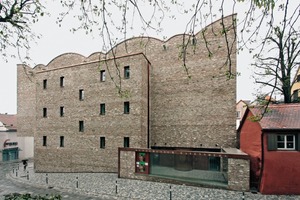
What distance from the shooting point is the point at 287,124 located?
11211mm

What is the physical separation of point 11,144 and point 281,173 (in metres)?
39.5

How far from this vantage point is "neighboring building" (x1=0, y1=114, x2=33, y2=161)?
31.9 metres

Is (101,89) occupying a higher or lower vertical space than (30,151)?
higher

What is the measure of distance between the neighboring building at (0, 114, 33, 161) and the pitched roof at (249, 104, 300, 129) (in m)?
38.3

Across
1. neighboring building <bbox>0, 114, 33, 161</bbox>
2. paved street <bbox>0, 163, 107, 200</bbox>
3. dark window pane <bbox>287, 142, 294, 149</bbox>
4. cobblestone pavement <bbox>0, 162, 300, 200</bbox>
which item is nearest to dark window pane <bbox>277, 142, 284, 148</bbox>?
dark window pane <bbox>287, 142, 294, 149</bbox>

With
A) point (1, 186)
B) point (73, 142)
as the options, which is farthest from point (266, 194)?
point (1, 186)

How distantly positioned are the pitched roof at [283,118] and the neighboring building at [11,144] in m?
38.3

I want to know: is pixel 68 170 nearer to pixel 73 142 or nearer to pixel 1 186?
pixel 73 142

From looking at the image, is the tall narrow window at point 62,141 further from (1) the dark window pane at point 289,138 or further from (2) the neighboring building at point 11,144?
(1) the dark window pane at point 289,138

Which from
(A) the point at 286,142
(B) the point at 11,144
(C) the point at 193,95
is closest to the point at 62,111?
(C) the point at 193,95

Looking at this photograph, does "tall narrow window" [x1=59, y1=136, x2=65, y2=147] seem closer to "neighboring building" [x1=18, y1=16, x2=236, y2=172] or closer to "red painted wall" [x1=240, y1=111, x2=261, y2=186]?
"neighboring building" [x1=18, y1=16, x2=236, y2=172]

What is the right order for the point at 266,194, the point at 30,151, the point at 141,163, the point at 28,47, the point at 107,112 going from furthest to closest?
the point at 30,151
the point at 107,112
the point at 141,163
the point at 266,194
the point at 28,47

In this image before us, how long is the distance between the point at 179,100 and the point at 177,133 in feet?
11.2

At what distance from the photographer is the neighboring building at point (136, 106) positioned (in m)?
17.7
